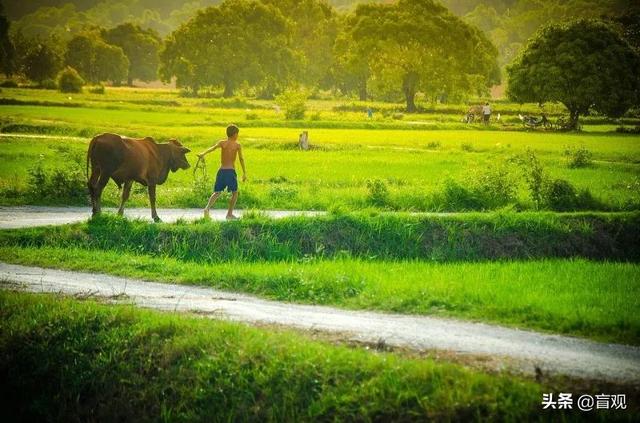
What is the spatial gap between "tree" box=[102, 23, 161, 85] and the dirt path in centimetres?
8887

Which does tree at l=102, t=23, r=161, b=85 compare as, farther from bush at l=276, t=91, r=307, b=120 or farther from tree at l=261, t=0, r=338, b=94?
bush at l=276, t=91, r=307, b=120

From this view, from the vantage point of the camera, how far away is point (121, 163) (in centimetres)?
1441

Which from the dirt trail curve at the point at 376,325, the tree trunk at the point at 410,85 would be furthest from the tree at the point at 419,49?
the dirt trail curve at the point at 376,325

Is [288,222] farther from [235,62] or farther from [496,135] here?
[235,62]

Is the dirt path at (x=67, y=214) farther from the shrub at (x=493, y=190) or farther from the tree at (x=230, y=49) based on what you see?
the tree at (x=230, y=49)

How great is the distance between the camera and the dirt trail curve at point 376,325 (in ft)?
25.8

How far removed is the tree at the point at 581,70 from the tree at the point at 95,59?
59.0 m

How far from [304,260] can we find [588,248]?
5631mm

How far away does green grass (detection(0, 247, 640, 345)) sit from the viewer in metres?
9.20

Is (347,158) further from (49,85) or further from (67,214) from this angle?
(49,85)

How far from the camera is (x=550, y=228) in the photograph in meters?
14.2

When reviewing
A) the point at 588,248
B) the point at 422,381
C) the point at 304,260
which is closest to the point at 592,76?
the point at 588,248

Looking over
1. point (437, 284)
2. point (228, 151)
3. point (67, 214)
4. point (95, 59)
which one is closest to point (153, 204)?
point (228, 151)

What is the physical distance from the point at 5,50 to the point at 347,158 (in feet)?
158
